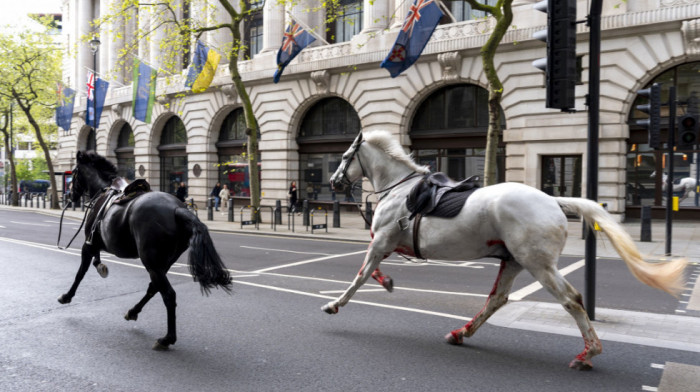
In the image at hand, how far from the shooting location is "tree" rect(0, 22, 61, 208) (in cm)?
3444

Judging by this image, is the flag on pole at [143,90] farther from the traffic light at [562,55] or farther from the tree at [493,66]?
the traffic light at [562,55]

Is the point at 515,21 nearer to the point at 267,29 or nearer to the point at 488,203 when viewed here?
the point at 267,29

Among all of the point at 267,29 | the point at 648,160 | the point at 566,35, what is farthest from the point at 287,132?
the point at 566,35

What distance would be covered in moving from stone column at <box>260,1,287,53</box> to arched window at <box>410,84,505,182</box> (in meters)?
10.5

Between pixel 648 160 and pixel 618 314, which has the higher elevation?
pixel 648 160

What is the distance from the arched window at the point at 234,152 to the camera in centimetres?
3356

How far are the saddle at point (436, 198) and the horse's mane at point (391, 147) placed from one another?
0.39m

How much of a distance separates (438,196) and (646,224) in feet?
43.4

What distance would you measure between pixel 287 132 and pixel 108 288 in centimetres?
2224

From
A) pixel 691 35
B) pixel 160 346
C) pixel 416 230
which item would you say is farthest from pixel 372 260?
pixel 691 35

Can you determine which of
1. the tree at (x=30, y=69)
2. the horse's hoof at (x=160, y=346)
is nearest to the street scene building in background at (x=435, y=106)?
the tree at (x=30, y=69)

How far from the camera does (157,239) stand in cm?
551

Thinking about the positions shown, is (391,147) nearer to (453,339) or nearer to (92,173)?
(453,339)

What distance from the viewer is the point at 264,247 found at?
49.1 ft
